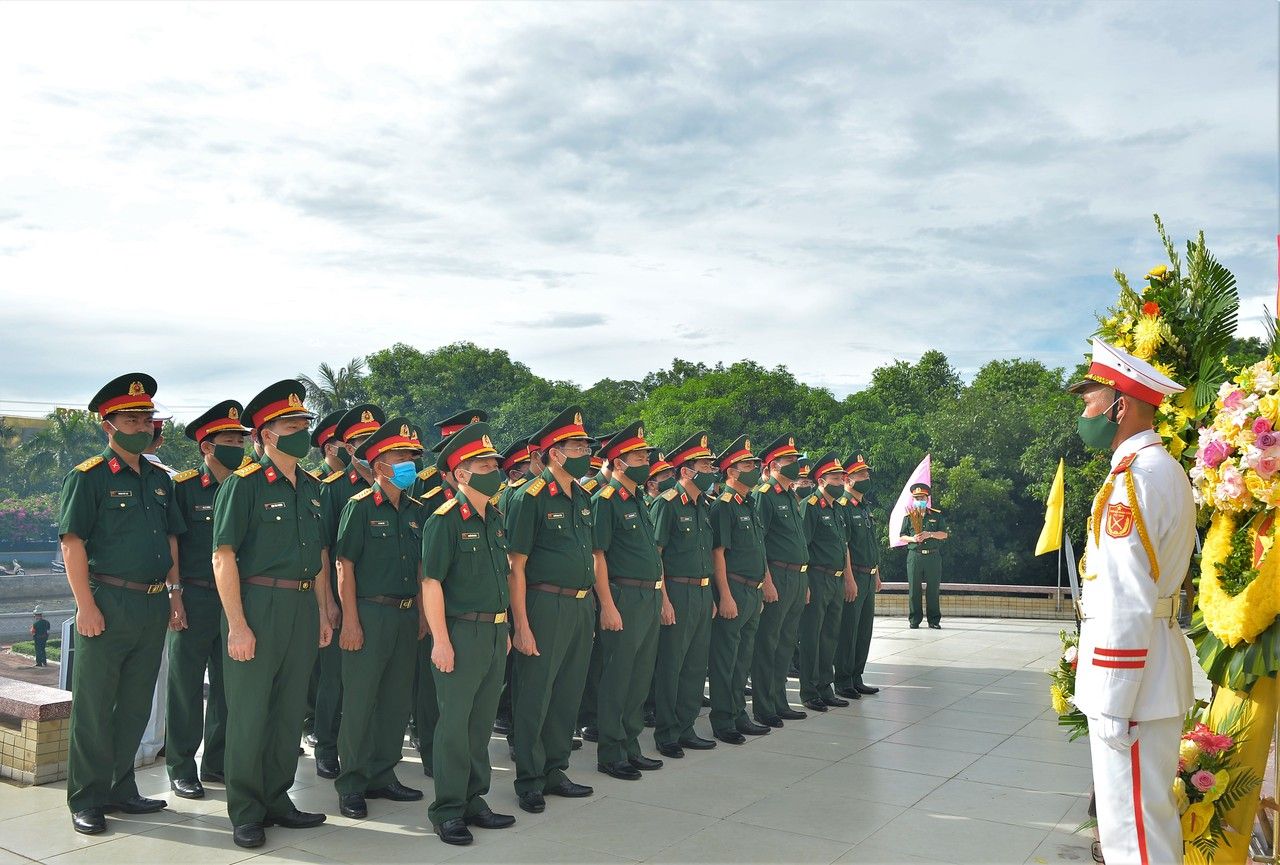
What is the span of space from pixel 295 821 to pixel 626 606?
2.31 m

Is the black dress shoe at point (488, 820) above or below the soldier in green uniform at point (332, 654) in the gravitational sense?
below

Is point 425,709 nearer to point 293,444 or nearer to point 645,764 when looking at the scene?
point 645,764

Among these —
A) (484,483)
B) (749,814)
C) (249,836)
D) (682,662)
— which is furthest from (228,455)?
(749,814)

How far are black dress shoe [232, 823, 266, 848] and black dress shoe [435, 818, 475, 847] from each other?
851 mm

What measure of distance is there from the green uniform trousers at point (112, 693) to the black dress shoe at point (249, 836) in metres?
0.81

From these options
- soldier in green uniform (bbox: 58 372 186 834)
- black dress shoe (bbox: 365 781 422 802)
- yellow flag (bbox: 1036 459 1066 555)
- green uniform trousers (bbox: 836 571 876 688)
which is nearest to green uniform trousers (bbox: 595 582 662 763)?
black dress shoe (bbox: 365 781 422 802)

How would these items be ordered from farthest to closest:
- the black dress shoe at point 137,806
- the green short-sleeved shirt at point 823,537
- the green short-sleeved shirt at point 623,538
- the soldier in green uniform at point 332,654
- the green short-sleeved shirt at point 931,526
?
the green short-sleeved shirt at point 931,526, the green short-sleeved shirt at point 823,537, the green short-sleeved shirt at point 623,538, the soldier in green uniform at point 332,654, the black dress shoe at point 137,806

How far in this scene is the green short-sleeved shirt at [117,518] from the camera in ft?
16.8

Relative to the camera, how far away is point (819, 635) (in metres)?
8.81

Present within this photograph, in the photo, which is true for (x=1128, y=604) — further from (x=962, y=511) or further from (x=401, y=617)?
(x=962, y=511)

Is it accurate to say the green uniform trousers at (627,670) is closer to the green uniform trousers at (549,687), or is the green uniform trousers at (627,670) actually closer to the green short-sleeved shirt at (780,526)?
the green uniform trousers at (549,687)

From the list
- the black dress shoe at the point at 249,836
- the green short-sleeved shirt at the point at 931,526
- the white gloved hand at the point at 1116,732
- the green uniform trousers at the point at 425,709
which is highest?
the green short-sleeved shirt at the point at 931,526

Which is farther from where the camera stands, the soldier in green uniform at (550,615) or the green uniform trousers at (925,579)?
the green uniform trousers at (925,579)

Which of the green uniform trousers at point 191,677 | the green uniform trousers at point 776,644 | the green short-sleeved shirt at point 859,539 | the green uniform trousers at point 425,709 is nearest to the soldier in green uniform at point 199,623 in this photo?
the green uniform trousers at point 191,677
